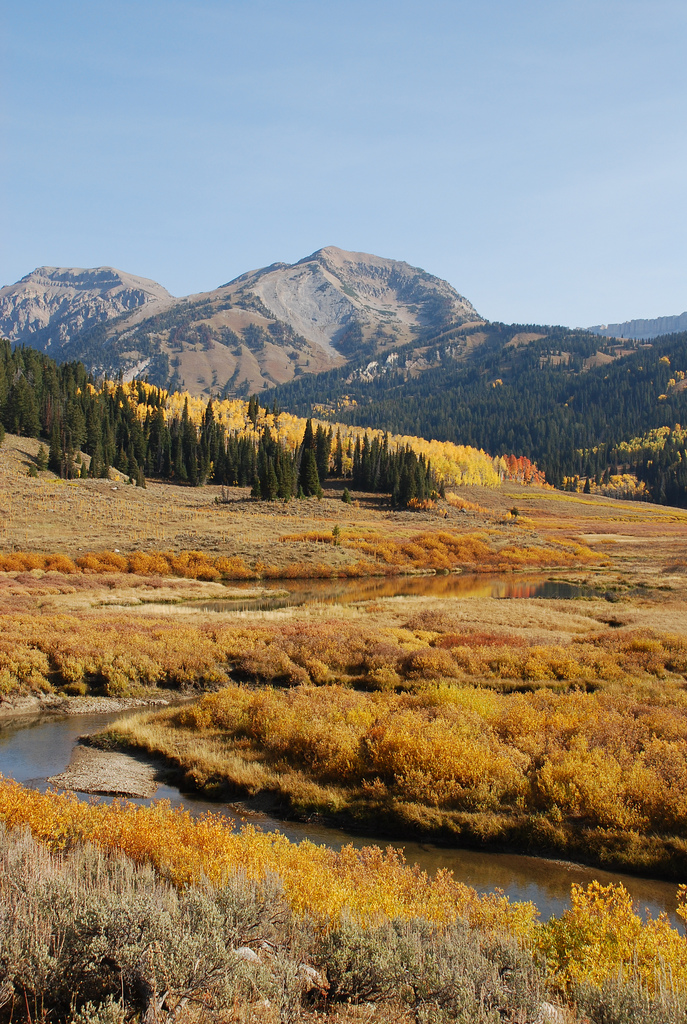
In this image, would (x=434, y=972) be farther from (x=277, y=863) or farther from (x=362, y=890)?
(x=277, y=863)

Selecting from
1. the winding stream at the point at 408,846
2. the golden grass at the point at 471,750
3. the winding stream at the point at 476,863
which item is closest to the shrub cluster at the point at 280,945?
the winding stream at the point at 476,863

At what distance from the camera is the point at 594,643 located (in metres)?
25.7

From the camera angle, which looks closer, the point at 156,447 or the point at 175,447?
the point at 175,447

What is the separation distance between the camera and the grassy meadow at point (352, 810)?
221 inches

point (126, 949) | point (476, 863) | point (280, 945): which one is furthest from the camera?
point (476, 863)

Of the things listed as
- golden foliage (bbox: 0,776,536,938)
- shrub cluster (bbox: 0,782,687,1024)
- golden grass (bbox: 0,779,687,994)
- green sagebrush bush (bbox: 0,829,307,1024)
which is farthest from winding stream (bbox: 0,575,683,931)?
green sagebrush bush (bbox: 0,829,307,1024)

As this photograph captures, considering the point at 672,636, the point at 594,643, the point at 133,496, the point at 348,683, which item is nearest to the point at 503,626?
the point at 594,643

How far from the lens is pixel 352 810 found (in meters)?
12.7

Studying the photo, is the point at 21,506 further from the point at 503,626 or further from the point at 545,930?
the point at 545,930

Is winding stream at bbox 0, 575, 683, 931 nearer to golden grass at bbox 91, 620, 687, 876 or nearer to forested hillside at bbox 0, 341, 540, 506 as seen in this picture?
golden grass at bbox 91, 620, 687, 876

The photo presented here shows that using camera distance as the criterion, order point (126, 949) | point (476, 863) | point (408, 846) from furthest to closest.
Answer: point (408, 846), point (476, 863), point (126, 949)

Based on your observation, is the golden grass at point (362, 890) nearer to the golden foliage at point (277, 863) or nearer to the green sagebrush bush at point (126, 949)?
the golden foliage at point (277, 863)

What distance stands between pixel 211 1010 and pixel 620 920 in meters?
4.96

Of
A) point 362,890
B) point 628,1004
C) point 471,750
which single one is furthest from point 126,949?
point 471,750
